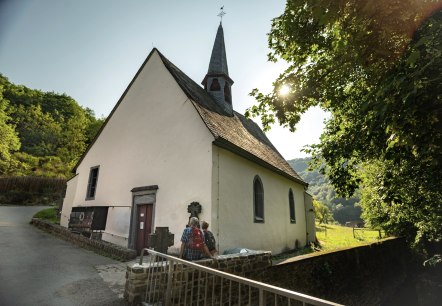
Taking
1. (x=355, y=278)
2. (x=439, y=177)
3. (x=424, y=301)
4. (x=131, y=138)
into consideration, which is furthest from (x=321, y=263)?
(x=424, y=301)

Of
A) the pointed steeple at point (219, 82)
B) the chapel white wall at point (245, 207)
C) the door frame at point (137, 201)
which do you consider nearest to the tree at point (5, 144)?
the pointed steeple at point (219, 82)

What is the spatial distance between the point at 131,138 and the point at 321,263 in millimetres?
10518

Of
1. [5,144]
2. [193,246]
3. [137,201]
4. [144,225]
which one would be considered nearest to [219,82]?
[137,201]

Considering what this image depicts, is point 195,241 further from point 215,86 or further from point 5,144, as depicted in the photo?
point 5,144

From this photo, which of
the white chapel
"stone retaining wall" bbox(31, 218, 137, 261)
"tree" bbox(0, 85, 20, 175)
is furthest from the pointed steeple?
"tree" bbox(0, 85, 20, 175)

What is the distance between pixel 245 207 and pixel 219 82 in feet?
32.0

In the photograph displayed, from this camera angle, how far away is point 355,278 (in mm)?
11891

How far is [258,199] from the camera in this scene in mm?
12945

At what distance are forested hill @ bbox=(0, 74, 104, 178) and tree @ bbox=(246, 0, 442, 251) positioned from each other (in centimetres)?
3207

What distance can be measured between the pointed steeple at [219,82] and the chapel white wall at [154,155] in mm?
5256

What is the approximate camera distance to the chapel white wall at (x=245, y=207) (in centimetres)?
980

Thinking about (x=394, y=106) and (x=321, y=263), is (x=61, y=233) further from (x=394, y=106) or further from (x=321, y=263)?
(x=394, y=106)

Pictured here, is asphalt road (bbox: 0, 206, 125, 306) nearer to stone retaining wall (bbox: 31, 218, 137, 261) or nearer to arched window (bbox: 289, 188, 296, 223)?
stone retaining wall (bbox: 31, 218, 137, 261)

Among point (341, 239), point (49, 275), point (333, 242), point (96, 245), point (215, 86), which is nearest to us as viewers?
point (49, 275)
